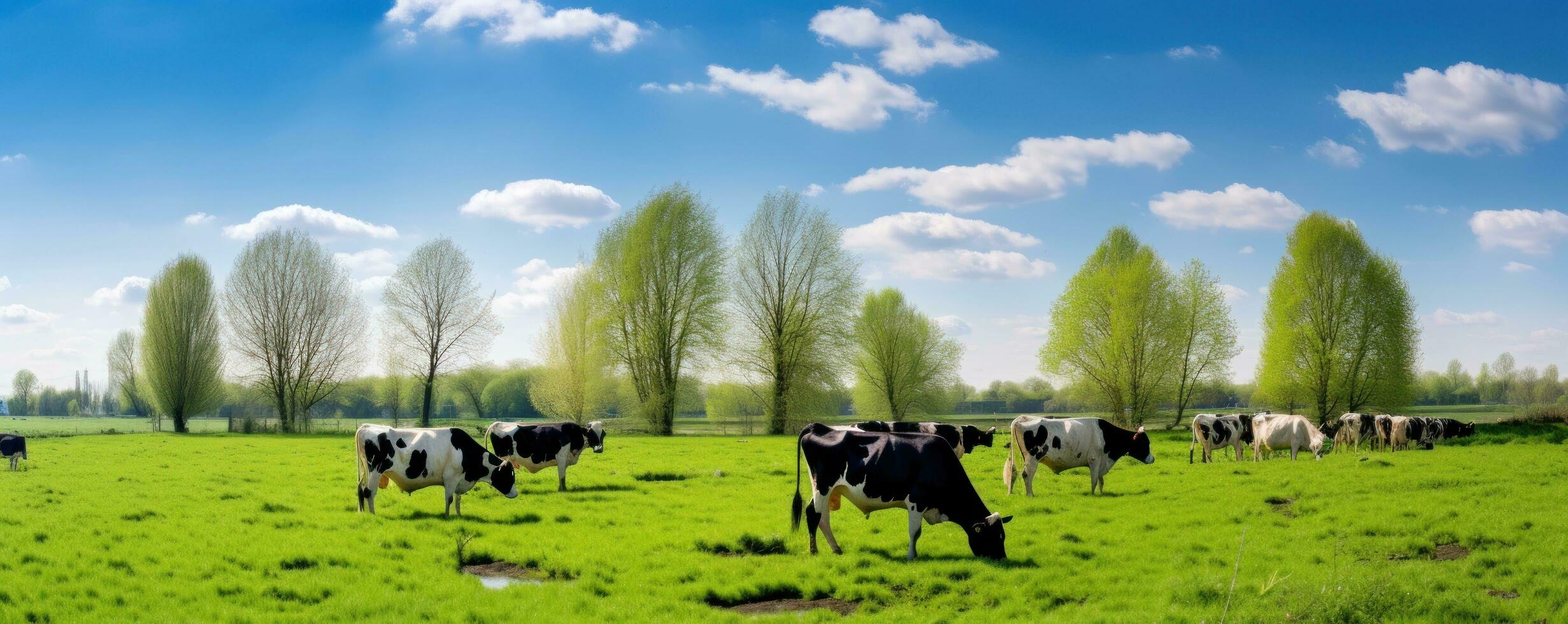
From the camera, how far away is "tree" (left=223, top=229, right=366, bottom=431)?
60562mm

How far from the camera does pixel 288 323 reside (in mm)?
61031

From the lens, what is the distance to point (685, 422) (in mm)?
70500

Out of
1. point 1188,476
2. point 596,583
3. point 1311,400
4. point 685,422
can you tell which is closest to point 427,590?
point 596,583

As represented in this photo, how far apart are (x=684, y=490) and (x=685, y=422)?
166ft

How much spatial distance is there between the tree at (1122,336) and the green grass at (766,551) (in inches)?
→ 1085

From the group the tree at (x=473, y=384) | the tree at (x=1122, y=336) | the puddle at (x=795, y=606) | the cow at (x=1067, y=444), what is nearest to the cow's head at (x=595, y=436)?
the cow at (x=1067, y=444)

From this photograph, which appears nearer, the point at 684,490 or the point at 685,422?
the point at 684,490

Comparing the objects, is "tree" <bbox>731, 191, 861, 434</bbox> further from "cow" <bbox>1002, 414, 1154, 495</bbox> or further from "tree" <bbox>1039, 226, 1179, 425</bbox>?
"cow" <bbox>1002, 414, 1154, 495</bbox>

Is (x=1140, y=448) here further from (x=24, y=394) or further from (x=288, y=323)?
(x=24, y=394)

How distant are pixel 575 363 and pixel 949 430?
3793 centimetres

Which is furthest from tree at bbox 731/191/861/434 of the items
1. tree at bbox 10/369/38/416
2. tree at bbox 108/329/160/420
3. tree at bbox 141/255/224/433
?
tree at bbox 10/369/38/416

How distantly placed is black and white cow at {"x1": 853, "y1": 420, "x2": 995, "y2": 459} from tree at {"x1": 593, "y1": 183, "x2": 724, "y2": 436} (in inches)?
1037

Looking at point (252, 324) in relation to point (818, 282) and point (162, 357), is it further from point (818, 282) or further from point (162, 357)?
point (818, 282)

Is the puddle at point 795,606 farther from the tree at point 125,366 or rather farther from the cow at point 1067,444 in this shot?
the tree at point 125,366
